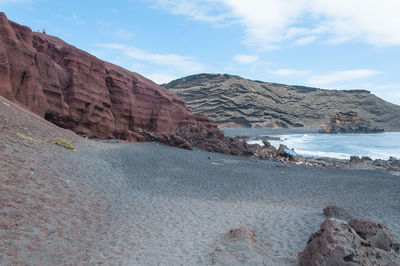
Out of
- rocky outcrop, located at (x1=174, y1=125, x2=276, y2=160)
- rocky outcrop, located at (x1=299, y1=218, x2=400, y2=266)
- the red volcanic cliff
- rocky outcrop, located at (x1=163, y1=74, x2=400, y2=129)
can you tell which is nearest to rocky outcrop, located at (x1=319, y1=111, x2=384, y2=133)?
rocky outcrop, located at (x1=163, y1=74, x2=400, y2=129)

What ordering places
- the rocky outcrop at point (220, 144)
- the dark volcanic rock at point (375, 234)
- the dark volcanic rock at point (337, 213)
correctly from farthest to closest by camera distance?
1. the rocky outcrop at point (220, 144)
2. the dark volcanic rock at point (337, 213)
3. the dark volcanic rock at point (375, 234)

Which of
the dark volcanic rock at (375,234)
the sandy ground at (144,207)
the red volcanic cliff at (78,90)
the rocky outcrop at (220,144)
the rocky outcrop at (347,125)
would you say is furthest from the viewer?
the rocky outcrop at (347,125)

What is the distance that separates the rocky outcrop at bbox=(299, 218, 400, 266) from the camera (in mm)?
3934

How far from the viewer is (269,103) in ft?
306

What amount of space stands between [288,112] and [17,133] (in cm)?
9081

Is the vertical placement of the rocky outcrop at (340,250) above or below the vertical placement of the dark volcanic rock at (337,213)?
above

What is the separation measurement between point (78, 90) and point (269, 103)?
268ft

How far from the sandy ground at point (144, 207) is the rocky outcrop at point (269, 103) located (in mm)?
71893

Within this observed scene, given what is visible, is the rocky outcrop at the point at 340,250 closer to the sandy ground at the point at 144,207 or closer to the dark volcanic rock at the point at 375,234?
the dark volcanic rock at the point at 375,234

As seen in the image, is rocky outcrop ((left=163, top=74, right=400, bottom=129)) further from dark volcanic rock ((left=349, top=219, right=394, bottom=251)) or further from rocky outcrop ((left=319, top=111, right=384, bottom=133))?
dark volcanic rock ((left=349, top=219, right=394, bottom=251))

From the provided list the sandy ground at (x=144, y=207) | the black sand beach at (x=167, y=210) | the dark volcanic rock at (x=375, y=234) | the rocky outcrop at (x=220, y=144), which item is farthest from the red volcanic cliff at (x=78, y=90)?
the dark volcanic rock at (x=375, y=234)

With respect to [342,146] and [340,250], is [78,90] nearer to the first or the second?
[340,250]

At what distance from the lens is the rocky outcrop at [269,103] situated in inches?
3374

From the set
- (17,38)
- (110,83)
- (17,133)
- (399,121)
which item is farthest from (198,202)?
(399,121)
